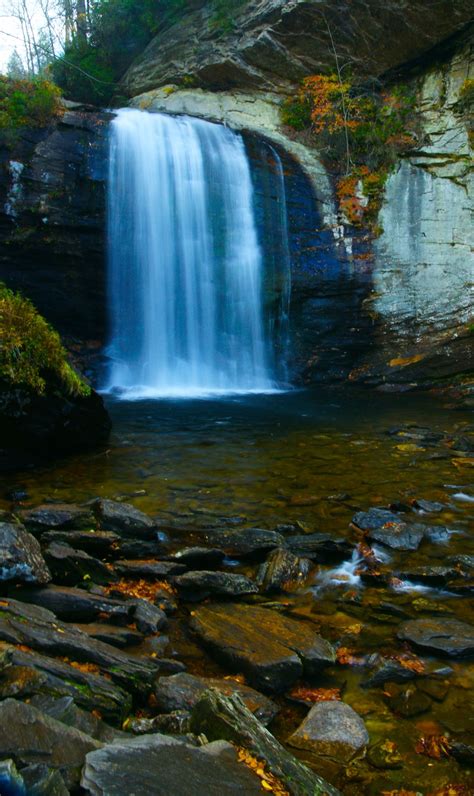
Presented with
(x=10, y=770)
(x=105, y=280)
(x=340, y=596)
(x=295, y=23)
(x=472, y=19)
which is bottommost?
(x=340, y=596)

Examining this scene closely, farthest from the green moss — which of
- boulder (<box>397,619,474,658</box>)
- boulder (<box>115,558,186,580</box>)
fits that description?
boulder (<box>397,619,474,658</box>)

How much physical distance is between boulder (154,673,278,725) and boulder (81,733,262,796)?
53cm

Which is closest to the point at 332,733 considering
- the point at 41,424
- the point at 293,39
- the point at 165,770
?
the point at 165,770

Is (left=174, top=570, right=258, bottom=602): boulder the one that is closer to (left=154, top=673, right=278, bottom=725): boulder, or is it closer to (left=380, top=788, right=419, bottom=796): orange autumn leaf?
(left=154, top=673, right=278, bottom=725): boulder

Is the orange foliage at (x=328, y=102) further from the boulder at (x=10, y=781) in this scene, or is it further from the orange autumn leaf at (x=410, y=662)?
the boulder at (x=10, y=781)

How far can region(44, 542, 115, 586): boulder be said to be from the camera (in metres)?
3.47

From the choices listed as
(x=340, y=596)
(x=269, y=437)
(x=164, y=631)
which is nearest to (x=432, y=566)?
(x=340, y=596)

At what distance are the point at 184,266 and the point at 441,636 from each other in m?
12.8

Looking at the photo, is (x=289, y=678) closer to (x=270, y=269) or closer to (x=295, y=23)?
(x=270, y=269)

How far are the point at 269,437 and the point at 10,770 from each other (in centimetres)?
735

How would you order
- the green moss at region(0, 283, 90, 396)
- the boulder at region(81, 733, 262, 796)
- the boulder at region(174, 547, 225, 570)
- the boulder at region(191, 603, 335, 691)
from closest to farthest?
the boulder at region(81, 733, 262, 796) < the boulder at region(191, 603, 335, 691) < the boulder at region(174, 547, 225, 570) < the green moss at region(0, 283, 90, 396)

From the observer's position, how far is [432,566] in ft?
13.2

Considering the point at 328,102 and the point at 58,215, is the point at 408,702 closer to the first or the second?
the point at 58,215

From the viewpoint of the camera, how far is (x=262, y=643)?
117 inches
